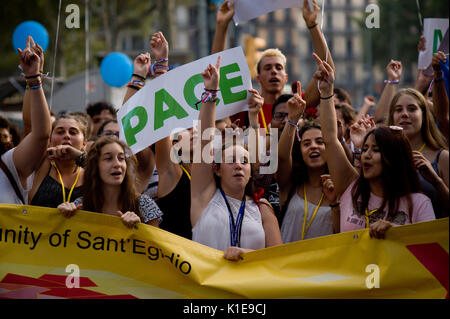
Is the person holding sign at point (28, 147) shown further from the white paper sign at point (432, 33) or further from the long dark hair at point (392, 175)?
the white paper sign at point (432, 33)

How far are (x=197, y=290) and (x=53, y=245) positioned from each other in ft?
3.15

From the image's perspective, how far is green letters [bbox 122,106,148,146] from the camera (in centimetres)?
503

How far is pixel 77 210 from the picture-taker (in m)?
4.29

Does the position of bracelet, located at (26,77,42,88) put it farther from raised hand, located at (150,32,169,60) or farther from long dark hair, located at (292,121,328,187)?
long dark hair, located at (292,121,328,187)

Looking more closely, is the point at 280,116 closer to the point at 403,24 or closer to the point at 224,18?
the point at 224,18

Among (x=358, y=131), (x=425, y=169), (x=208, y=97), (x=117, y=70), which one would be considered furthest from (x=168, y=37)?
(x=425, y=169)

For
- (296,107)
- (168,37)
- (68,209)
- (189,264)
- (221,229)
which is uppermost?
(168,37)

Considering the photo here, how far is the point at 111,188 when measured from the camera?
4480 millimetres

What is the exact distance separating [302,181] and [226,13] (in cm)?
157

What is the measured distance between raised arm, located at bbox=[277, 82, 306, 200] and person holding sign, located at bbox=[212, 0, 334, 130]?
1.67ft

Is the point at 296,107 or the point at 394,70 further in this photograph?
the point at 394,70
